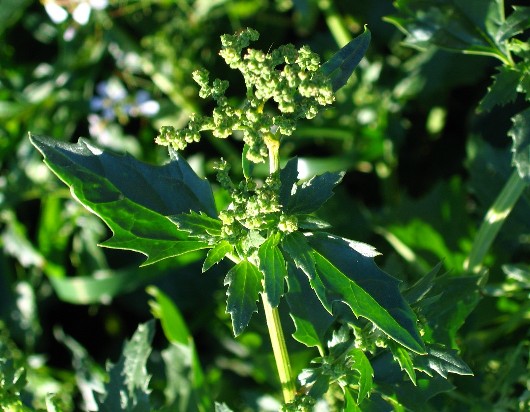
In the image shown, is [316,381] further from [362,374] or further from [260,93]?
[260,93]

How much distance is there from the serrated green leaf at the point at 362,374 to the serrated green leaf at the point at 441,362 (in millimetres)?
119

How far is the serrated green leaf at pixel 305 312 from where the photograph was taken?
1.69 metres

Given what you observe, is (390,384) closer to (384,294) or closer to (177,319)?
(384,294)

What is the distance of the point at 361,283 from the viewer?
1497 millimetres

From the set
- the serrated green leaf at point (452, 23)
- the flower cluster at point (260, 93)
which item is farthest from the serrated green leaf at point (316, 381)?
the serrated green leaf at point (452, 23)

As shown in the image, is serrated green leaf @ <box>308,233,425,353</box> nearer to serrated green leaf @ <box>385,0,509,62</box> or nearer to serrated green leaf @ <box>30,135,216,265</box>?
serrated green leaf @ <box>30,135,216,265</box>

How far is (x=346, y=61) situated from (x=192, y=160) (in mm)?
1631

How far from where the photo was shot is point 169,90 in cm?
305

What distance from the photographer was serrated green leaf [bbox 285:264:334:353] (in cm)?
169

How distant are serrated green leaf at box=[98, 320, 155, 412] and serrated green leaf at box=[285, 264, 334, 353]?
475 millimetres

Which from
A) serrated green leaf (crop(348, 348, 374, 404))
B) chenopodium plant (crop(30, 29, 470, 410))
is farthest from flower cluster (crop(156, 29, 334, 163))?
serrated green leaf (crop(348, 348, 374, 404))

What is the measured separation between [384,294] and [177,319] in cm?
125

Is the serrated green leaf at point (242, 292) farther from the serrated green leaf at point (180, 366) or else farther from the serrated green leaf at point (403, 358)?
the serrated green leaf at point (180, 366)

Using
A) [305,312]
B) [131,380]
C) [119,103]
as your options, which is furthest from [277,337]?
[119,103]
